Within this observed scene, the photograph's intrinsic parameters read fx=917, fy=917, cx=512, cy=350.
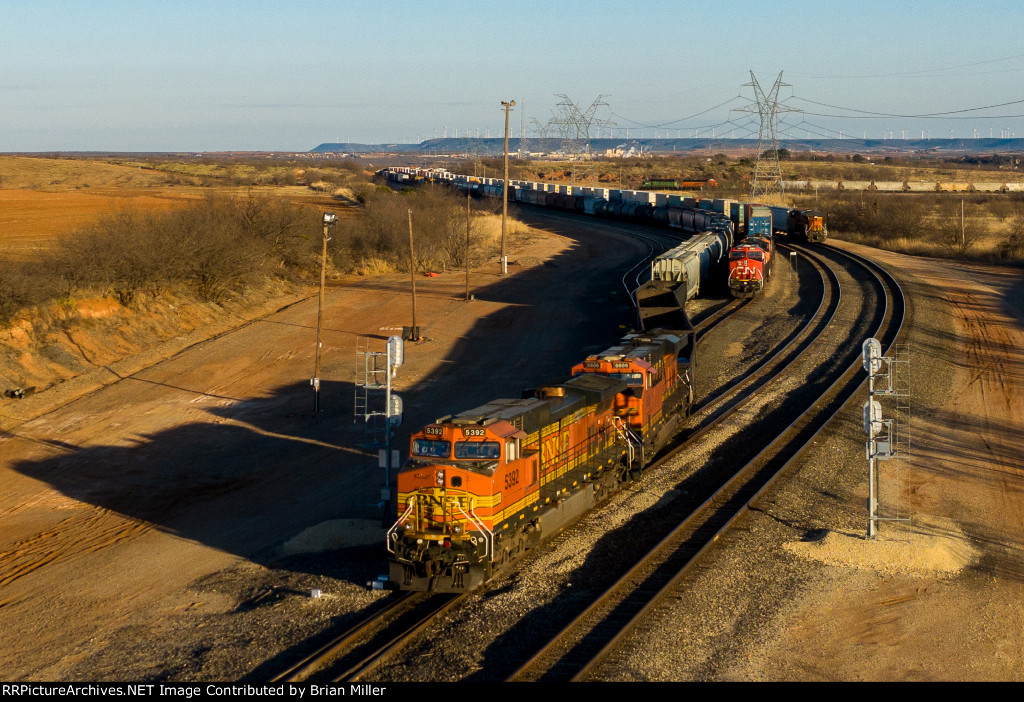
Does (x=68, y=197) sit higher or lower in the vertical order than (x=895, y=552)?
higher

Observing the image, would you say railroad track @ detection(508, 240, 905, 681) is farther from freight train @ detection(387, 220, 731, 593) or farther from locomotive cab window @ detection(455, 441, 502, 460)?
locomotive cab window @ detection(455, 441, 502, 460)

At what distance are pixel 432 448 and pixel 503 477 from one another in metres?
1.45

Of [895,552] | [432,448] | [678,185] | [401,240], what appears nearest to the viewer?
[432,448]

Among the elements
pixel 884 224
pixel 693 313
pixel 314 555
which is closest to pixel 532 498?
pixel 314 555

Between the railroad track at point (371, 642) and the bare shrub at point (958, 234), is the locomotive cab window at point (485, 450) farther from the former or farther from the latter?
the bare shrub at point (958, 234)

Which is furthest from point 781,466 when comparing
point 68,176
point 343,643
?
point 68,176

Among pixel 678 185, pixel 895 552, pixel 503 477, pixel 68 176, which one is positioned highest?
pixel 678 185

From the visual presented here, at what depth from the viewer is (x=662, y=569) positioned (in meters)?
18.5

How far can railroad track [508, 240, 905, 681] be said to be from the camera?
47.6 feet

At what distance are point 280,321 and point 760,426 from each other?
29.3m

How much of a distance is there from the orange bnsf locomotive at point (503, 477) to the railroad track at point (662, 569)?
6.81 ft

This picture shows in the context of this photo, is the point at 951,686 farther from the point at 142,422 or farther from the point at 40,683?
the point at 142,422

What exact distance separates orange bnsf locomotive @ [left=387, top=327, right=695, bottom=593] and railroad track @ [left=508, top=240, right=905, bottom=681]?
81.7 inches

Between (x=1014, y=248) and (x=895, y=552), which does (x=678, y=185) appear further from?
(x=895, y=552)
